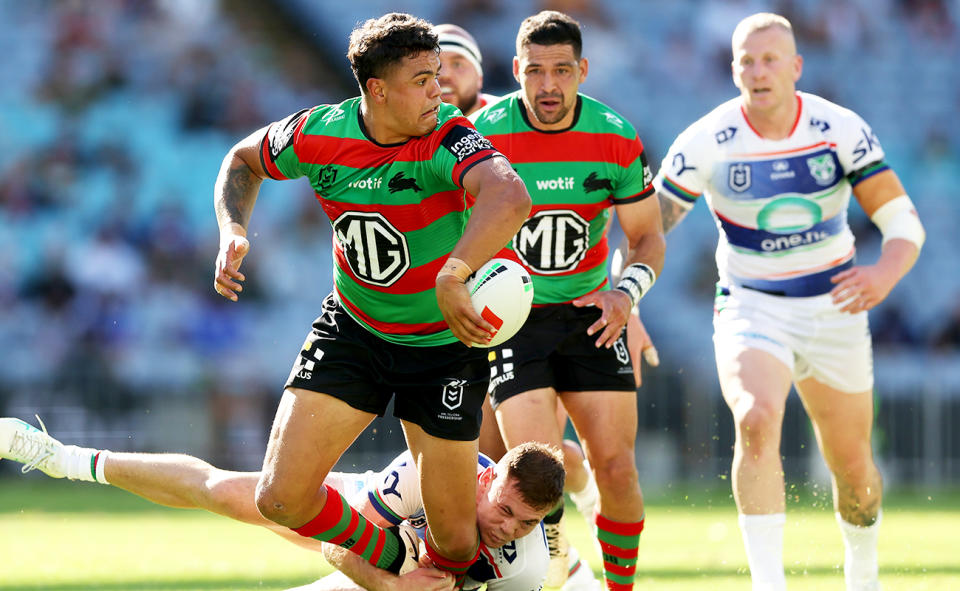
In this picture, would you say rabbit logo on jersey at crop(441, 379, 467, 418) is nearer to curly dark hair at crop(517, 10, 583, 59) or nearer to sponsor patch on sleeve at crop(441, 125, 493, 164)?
sponsor patch on sleeve at crop(441, 125, 493, 164)

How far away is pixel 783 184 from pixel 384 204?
2643 mm

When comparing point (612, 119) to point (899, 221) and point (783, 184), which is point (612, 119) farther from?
point (899, 221)

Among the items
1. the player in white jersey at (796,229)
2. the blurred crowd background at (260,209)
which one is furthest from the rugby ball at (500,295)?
the blurred crowd background at (260,209)

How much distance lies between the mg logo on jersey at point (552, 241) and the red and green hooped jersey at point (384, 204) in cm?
109

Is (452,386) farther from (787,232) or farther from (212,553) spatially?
(212,553)

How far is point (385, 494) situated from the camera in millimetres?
6375

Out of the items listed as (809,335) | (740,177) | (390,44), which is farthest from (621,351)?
(390,44)

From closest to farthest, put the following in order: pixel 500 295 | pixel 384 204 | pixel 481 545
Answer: pixel 500 295 → pixel 384 204 → pixel 481 545

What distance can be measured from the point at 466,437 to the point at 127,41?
46.7 feet

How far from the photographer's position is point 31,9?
18672 mm

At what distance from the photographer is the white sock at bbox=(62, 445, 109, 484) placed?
6.83 meters

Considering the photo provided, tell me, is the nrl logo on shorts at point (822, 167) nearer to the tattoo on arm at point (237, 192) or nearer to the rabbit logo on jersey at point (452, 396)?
the rabbit logo on jersey at point (452, 396)

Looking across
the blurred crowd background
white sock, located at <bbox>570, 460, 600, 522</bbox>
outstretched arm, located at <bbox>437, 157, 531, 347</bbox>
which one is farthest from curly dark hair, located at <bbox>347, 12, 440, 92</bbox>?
the blurred crowd background

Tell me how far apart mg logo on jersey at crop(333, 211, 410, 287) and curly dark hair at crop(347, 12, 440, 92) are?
60cm
